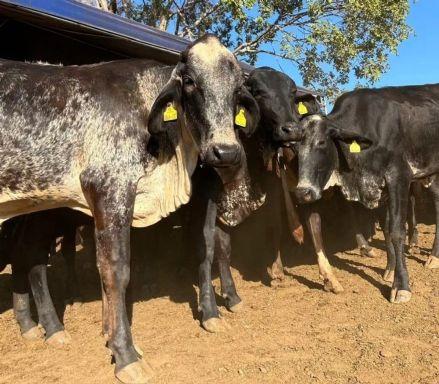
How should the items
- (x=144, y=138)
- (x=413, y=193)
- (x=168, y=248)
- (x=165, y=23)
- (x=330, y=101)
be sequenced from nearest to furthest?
(x=144, y=138)
(x=168, y=248)
(x=413, y=193)
(x=165, y=23)
(x=330, y=101)

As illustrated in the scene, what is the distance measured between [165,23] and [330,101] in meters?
7.72

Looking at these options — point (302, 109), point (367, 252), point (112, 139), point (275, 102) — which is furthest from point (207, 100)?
point (367, 252)

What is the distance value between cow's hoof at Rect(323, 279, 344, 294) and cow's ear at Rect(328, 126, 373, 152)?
1416 millimetres

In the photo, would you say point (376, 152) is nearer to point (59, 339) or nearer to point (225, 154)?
point (225, 154)

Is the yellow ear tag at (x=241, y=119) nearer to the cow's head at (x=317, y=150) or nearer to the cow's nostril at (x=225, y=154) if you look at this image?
the cow's nostril at (x=225, y=154)

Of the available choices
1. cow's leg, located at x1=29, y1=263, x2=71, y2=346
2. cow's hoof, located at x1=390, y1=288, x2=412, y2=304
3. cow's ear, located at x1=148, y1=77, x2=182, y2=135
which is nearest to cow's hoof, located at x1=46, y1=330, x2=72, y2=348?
cow's leg, located at x1=29, y1=263, x2=71, y2=346

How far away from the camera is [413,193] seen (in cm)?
816

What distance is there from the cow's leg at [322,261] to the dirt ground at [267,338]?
9cm

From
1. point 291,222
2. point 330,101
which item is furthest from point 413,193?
point 330,101

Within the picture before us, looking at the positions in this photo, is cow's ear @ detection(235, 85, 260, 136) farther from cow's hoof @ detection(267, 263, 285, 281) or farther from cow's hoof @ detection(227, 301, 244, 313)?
cow's hoof @ detection(267, 263, 285, 281)

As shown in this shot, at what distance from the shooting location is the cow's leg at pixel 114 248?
3572 mm

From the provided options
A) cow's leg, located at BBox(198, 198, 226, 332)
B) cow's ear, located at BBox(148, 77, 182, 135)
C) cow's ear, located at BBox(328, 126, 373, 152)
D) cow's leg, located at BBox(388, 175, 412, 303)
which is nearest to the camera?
cow's ear, located at BBox(148, 77, 182, 135)

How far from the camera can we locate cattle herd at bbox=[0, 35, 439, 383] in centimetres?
365

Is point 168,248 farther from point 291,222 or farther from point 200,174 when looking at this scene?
point 200,174
